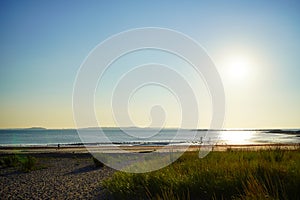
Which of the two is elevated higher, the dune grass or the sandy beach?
the dune grass

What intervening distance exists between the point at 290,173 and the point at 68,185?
908 cm

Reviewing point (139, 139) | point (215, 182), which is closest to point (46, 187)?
point (215, 182)

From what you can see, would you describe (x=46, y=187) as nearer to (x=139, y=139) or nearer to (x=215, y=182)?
(x=215, y=182)

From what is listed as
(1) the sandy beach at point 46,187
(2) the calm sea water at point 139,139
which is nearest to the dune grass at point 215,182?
(1) the sandy beach at point 46,187

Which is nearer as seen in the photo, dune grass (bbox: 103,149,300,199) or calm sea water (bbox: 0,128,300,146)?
dune grass (bbox: 103,149,300,199)

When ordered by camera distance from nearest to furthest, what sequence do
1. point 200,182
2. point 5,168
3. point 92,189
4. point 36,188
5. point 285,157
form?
point 200,182, point 285,157, point 92,189, point 36,188, point 5,168

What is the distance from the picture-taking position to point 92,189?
12.9 meters

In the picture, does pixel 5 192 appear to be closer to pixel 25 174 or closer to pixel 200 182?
pixel 25 174

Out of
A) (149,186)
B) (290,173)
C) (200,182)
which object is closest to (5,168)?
(149,186)

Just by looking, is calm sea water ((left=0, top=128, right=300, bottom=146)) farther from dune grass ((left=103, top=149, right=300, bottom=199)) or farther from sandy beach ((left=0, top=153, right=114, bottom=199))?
dune grass ((left=103, top=149, right=300, bottom=199))

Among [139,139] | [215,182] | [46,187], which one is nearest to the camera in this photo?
[215,182]

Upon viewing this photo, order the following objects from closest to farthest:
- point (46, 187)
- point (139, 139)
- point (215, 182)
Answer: point (215, 182)
point (46, 187)
point (139, 139)

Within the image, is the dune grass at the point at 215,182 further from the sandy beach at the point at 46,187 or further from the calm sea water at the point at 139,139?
the calm sea water at the point at 139,139

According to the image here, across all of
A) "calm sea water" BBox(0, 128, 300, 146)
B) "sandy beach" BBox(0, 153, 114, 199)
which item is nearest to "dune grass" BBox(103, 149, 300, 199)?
"sandy beach" BBox(0, 153, 114, 199)
